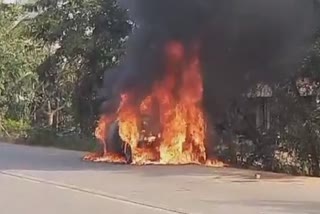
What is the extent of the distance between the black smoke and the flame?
29 centimetres

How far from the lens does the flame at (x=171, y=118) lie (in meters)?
19.0

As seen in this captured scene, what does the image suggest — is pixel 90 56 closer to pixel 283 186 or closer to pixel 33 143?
pixel 33 143

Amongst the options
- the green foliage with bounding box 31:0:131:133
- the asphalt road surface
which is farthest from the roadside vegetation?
the asphalt road surface

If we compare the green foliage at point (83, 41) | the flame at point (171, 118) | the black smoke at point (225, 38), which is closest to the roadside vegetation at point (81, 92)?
the green foliage at point (83, 41)

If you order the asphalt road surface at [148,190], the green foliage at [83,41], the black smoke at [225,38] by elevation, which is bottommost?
the asphalt road surface at [148,190]

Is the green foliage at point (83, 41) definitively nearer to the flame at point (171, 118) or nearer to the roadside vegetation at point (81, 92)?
the roadside vegetation at point (81, 92)

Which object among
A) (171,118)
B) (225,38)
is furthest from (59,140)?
(225,38)

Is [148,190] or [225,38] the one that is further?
[225,38]

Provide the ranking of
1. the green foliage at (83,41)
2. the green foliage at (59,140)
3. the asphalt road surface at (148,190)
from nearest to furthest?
the asphalt road surface at (148,190) → the green foliage at (59,140) → the green foliage at (83,41)

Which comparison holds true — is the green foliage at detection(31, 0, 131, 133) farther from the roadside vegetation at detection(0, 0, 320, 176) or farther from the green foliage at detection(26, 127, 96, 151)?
the green foliage at detection(26, 127, 96, 151)

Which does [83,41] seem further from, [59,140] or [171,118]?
[171,118]

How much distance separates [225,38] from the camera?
18.1 m

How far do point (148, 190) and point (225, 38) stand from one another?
6.15 m

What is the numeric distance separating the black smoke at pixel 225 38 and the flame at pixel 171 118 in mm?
294
